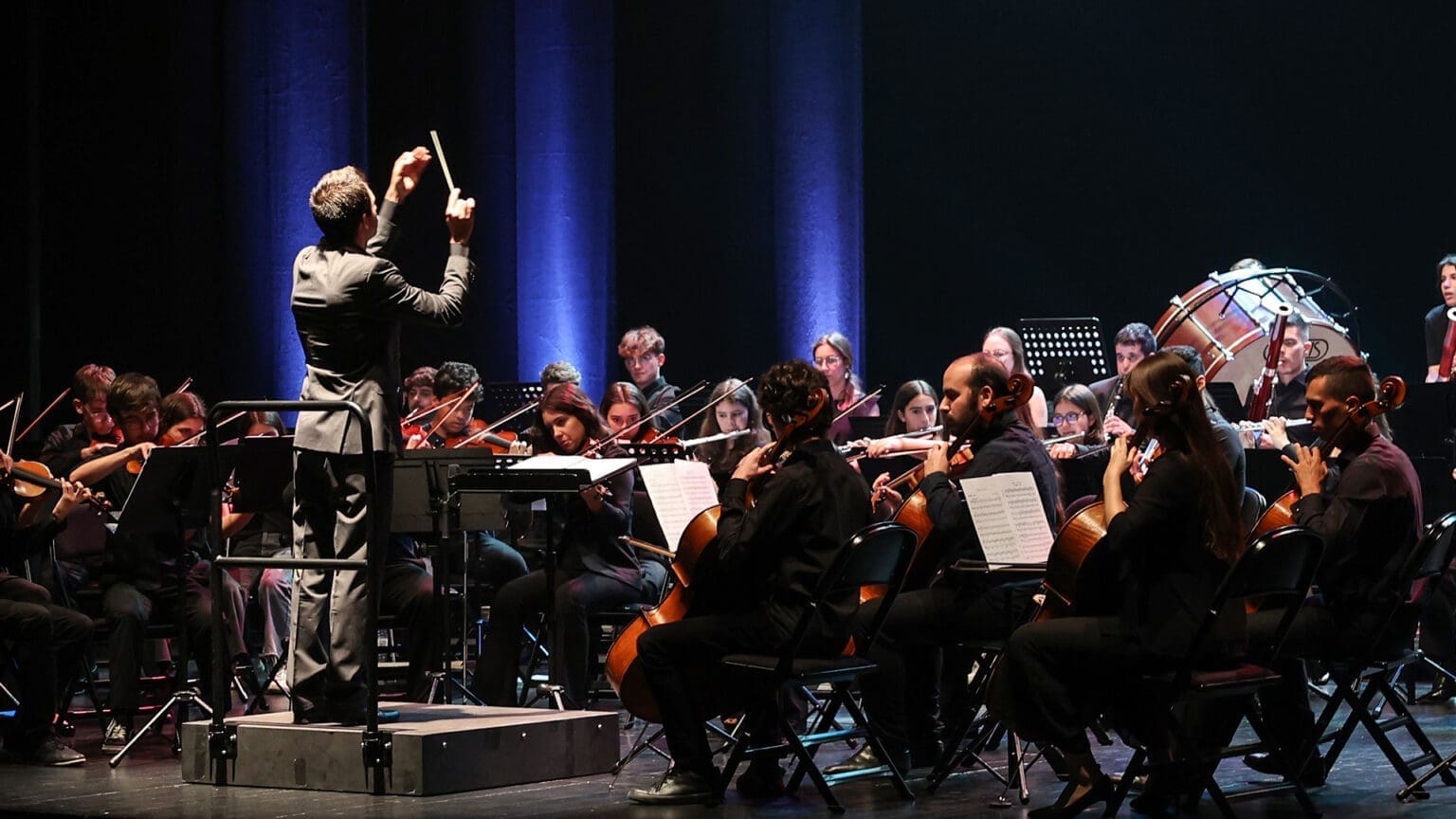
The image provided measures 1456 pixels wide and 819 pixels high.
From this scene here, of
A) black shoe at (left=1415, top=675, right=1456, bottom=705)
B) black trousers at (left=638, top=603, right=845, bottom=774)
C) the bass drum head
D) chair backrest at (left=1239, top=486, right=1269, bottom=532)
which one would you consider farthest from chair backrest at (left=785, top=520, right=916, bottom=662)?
the bass drum head

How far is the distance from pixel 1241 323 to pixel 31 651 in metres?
6.45

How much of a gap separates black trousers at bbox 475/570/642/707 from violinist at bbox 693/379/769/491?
85 centimetres

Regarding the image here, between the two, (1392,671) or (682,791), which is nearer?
(682,791)

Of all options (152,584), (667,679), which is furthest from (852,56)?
(667,679)

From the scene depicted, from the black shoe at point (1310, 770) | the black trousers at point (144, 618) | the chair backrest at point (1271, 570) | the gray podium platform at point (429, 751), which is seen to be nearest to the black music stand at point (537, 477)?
the gray podium platform at point (429, 751)

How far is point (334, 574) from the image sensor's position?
5125 millimetres

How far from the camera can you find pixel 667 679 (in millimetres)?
4996

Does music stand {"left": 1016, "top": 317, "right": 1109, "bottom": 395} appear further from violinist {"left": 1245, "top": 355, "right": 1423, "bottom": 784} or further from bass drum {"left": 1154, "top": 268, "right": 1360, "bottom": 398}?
violinist {"left": 1245, "top": 355, "right": 1423, "bottom": 784}

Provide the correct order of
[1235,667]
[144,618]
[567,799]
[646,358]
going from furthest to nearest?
[646,358]
[144,618]
[567,799]
[1235,667]

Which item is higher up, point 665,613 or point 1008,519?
point 1008,519

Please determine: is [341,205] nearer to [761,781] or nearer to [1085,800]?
[761,781]

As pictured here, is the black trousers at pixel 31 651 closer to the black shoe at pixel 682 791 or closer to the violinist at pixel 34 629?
the violinist at pixel 34 629

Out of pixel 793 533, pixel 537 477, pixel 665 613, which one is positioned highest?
pixel 537 477

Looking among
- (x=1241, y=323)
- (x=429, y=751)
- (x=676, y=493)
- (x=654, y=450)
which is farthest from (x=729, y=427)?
(x=1241, y=323)
